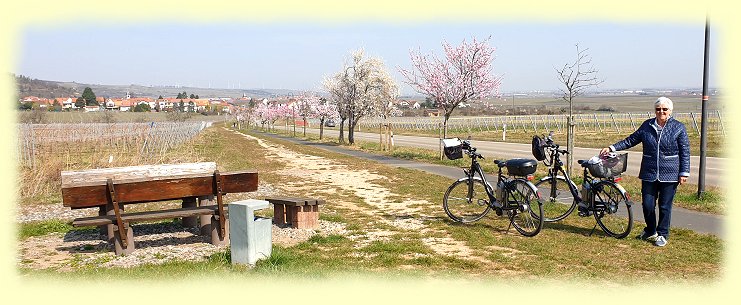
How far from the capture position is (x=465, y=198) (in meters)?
8.49

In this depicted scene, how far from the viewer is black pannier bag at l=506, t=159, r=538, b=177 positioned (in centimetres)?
759

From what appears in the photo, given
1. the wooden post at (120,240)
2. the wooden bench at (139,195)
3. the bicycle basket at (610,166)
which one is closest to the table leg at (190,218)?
the wooden bench at (139,195)

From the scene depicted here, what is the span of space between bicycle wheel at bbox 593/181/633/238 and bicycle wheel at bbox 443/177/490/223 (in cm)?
148

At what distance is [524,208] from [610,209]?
1.00m

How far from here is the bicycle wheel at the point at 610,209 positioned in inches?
282

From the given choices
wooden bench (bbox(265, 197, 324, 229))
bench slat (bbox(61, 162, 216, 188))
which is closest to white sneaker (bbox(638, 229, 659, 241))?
wooden bench (bbox(265, 197, 324, 229))

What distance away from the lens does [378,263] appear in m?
6.00

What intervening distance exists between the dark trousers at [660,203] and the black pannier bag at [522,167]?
4.25ft

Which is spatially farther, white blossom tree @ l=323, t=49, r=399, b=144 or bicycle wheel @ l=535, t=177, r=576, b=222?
white blossom tree @ l=323, t=49, r=399, b=144

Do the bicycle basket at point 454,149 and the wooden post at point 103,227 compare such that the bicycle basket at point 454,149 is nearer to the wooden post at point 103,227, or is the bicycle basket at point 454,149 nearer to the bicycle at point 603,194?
the bicycle at point 603,194

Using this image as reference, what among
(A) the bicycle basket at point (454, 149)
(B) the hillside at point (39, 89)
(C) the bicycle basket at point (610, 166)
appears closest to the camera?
(C) the bicycle basket at point (610, 166)

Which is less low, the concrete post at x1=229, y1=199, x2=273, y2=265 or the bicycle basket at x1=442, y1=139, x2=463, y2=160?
the bicycle basket at x1=442, y1=139, x2=463, y2=160

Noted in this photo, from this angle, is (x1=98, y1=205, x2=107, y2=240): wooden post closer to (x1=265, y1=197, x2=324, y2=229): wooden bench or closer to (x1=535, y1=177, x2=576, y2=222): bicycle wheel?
(x1=265, y1=197, x2=324, y2=229): wooden bench

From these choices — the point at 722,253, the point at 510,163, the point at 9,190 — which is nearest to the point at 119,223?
the point at 510,163
